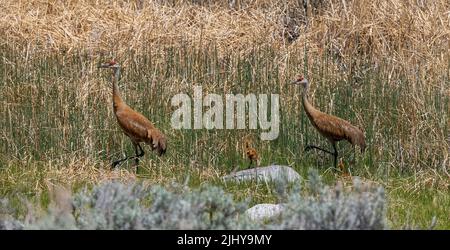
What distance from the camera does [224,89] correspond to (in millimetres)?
9836

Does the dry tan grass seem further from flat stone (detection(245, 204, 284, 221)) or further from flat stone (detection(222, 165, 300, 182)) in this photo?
flat stone (detection(245, 204, 284, 221))

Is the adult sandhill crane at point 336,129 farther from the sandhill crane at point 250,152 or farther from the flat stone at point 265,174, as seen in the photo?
the sandhill crane at point 250,152

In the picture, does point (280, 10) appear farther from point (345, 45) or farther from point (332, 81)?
point (332, 81)

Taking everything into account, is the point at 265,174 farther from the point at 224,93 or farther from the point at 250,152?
the point at 224,93

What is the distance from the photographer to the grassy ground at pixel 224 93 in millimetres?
8242

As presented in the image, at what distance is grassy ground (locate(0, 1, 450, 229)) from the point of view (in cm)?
824

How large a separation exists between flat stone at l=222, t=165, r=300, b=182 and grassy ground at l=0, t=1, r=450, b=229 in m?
0.15

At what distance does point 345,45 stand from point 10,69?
14.5 feet

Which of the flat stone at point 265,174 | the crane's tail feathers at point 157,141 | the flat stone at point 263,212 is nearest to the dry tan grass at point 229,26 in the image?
the crane's tail feathers at point 157,141

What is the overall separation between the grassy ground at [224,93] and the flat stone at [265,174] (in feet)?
0.49

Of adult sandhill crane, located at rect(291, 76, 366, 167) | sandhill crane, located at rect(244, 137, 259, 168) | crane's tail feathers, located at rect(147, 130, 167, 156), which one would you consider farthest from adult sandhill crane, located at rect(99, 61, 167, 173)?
adult sandhill crane, located at rect(291, 76, 366, 167)

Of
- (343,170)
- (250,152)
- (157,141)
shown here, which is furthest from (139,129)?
(343,170)

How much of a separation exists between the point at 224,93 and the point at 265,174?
6.38 feet

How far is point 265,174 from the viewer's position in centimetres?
803
